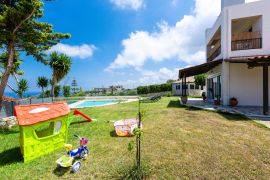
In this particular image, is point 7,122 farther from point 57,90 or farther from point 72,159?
point 57,90

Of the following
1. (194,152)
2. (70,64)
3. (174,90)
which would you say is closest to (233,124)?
(194,152)

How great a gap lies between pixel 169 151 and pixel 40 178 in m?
3.65

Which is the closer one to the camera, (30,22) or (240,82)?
(30,22)

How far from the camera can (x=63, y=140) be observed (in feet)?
20.6

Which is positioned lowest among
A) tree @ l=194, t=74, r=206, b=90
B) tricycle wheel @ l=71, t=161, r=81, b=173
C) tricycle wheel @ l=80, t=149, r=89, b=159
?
tricycle wheel @ l=71, t=161, r=81, b=173

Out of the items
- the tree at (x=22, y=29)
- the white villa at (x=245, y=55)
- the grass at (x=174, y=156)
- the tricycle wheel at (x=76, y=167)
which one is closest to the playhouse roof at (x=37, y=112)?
the grass at (x=174, y=156)

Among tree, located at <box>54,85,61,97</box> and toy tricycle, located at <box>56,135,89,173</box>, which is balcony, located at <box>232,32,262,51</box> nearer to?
toy tricycle, located at <box>56,135,89,173</box>

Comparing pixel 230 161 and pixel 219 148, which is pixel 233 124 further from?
pixel 230 161

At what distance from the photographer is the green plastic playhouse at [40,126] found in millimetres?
5160

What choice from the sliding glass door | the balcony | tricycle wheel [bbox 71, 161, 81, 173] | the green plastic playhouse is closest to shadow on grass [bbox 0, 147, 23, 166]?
the green plastic playhouse

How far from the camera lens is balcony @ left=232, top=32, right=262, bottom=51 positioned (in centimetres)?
1369

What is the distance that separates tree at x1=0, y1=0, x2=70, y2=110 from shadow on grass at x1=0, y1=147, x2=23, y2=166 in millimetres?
5149

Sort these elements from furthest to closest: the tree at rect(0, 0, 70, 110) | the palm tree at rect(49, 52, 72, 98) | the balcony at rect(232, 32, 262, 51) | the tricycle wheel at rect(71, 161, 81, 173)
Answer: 1. the palm tree at rect(49, 52, 72, 98)
2. the balcony at rect(232, 32, 262, 51)
3. the tree at rect(0, 0, 70, 110)
4. the tricycle wheel at rect(71, 161, 81, 173)

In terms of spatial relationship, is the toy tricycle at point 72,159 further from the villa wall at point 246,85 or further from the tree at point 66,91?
the tree at point 66,91
